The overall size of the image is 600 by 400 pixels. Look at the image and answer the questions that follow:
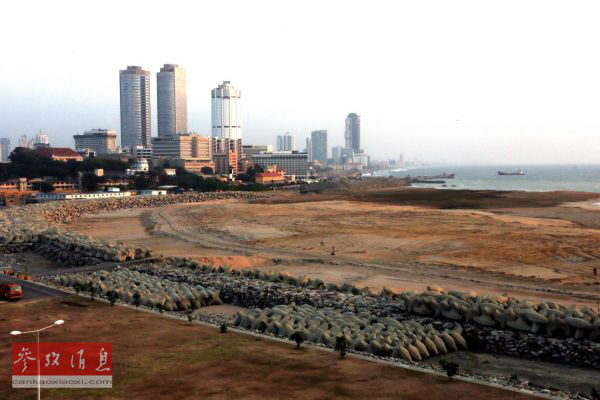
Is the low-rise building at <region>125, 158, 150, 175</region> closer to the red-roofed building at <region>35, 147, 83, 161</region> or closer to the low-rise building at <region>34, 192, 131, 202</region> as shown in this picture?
the red-roofed building at <region>35, 147, 83, 161</region>

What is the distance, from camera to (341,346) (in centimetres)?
1556

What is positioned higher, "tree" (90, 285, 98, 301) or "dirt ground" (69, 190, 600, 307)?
"tree" (90, 285, 98, 301)

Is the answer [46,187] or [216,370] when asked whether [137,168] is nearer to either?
[46,187]

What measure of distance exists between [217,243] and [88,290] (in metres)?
21.9

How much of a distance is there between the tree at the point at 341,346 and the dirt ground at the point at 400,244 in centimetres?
1221

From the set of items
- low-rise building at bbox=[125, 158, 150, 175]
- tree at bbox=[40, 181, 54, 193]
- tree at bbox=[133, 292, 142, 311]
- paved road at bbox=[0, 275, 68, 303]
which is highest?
low-rise building at bbox=[125, 158, 150, 175]

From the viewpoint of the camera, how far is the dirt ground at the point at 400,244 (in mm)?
30734

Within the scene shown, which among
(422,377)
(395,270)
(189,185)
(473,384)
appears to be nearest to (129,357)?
(422,377)

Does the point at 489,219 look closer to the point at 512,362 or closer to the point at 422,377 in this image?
the point at 512,362

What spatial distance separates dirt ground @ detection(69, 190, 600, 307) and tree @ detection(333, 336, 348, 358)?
1221 centimetres

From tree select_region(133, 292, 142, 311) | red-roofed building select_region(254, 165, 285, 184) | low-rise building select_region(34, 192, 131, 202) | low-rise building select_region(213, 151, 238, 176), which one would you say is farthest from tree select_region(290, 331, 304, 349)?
low-rise building select_region(213, 151, 238, 176)

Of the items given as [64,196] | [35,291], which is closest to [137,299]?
[35,291]

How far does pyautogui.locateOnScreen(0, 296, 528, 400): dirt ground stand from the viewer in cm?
1269

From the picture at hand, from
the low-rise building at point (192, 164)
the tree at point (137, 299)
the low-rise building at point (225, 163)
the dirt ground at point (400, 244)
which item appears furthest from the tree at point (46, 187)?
the tree at point (137, 299)
